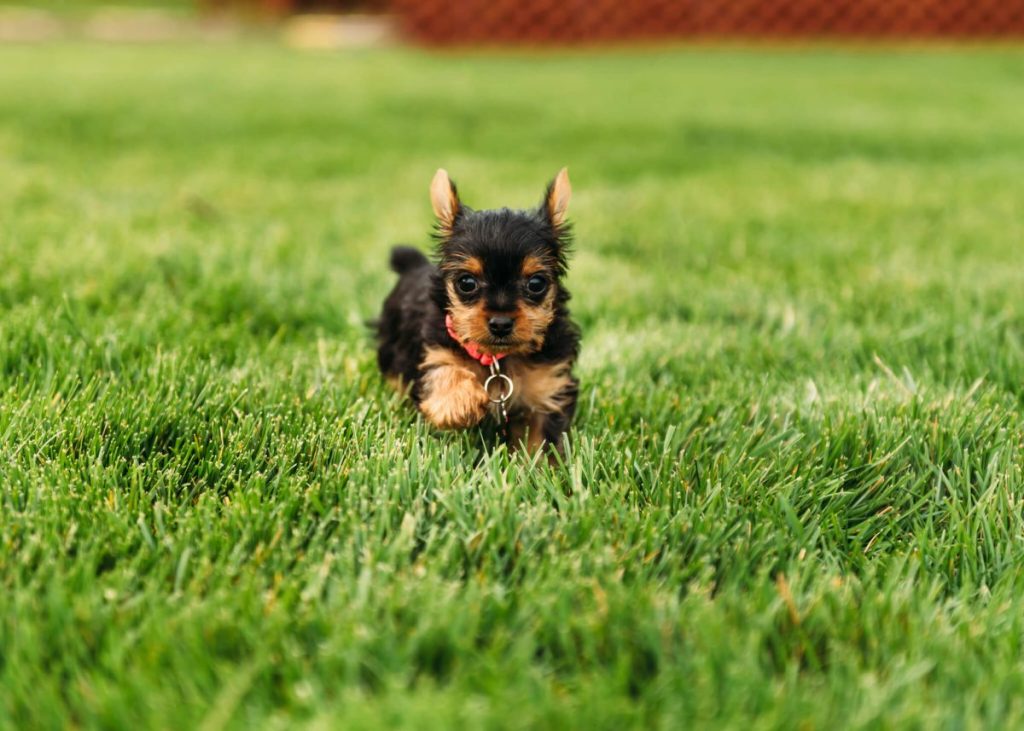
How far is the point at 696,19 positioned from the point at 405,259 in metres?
17.8

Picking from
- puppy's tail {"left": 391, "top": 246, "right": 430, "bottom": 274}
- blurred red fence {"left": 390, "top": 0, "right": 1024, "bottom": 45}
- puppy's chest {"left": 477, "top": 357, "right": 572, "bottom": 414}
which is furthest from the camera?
blurred red fence {"left": 390, "top": 0, "right": 1024, "bottom": 45}

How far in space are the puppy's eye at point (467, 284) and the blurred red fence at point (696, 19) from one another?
57.4 feet

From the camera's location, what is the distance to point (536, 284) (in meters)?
2.93

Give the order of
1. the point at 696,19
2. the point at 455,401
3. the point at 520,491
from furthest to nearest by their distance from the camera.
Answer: the point at 696,19, the point at 455,401, the point at 520,491

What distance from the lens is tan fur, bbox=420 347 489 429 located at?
9.37 feet

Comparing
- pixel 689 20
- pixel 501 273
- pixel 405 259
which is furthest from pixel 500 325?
pixel 689 20

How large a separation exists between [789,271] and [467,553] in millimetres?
3602

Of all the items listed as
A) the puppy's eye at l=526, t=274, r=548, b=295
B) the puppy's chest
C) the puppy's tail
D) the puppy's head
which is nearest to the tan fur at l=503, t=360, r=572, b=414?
the puppy's chest

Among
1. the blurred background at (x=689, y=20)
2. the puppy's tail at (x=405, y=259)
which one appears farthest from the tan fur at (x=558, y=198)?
the blurred background at (x=689, y=20)

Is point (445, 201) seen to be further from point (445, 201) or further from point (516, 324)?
point (516, 324)

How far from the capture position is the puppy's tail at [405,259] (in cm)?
402

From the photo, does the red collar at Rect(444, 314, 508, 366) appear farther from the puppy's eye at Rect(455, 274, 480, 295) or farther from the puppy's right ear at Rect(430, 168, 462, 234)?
the puppy's right ear at Rect(430, 168, 462, 234)

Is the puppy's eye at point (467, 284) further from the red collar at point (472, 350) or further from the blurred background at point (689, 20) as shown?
the blurred background at point (689, 20)

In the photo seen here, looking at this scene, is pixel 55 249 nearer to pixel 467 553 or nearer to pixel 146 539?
pixel 146 539
